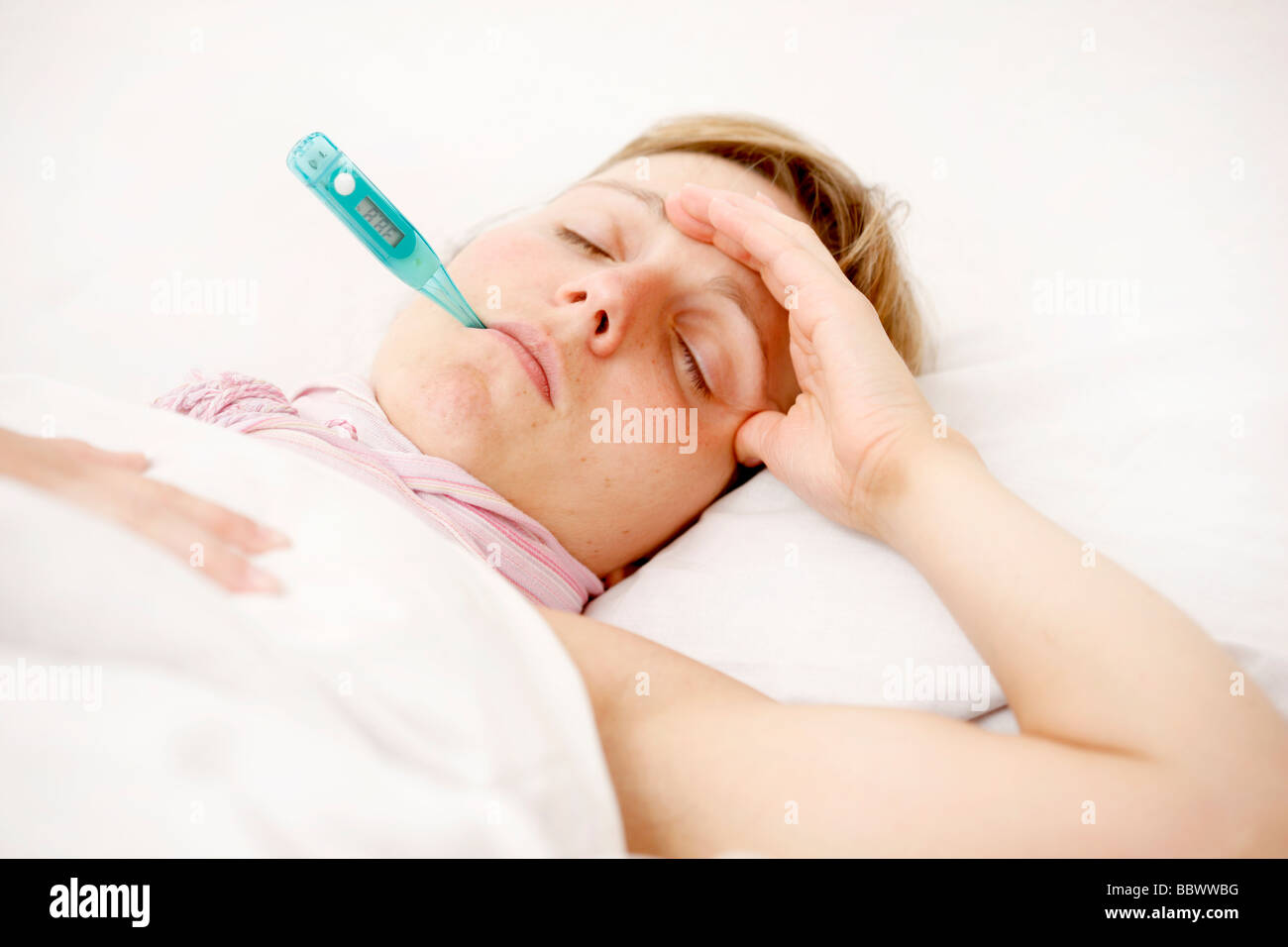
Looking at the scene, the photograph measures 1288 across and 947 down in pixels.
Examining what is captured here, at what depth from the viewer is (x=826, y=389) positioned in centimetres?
110

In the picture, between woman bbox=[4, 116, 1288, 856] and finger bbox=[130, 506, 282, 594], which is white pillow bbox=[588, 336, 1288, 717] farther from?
finger bbox=[130, 506, 282, 594]

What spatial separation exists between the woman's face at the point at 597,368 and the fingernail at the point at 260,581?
0.39m

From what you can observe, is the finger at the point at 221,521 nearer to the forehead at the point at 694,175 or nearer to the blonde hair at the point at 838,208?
the forehead at the point at 694,175

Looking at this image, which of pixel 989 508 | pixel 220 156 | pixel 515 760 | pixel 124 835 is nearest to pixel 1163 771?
pixel 989 508

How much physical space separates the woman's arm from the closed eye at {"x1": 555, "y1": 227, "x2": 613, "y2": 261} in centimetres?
52

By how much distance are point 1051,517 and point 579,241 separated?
655 mm

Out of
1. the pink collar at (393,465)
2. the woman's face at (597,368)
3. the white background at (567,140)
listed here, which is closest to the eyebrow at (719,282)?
the woman's face at (597,368)

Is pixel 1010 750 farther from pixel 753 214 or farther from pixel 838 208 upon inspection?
pixel 838 208

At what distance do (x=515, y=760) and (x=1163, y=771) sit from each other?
1.56 feet

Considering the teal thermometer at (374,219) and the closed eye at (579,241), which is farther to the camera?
the closed eye at (579,241)

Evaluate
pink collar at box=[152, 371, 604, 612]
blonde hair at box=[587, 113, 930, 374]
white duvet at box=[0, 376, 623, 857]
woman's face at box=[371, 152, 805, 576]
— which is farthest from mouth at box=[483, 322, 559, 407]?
blonde hair at box=[587, 113, 930, 374]

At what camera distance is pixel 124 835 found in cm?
55

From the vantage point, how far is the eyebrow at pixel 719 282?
1.15m
